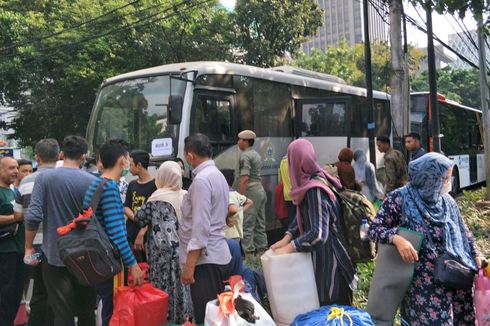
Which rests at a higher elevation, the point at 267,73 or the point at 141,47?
the point at 141,47

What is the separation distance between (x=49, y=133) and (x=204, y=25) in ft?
23.1


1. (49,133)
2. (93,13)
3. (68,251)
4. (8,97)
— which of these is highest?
(93,13)

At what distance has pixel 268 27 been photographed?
1862 cm

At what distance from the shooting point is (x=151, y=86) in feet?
24.8

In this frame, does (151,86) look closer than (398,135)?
Yes

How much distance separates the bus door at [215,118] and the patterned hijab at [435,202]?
4.51 meters

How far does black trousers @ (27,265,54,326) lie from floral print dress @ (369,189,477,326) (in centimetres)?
281

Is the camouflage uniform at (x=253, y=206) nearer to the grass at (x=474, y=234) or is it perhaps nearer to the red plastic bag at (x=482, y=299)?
the grass at (x=474, y=234)

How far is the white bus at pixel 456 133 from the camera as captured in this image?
46.7ft

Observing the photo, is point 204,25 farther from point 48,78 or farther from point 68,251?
point 68,251

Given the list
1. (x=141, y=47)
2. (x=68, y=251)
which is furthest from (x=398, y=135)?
(x=141, y=47)

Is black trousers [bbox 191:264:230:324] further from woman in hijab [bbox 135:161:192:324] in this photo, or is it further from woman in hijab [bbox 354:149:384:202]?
woman in hijab [bbox 354:149:384:202]

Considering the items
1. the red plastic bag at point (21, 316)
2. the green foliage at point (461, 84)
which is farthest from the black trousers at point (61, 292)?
the green foliage at point (461, 84)

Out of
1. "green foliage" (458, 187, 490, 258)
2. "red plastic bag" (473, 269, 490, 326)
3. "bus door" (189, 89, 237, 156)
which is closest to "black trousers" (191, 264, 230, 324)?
"red plastic bag" (473, 269, 490, 326)
